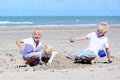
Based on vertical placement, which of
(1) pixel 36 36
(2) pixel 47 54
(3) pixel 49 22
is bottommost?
(2) pixel 47 54

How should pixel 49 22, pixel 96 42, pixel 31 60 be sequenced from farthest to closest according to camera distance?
1. pixel 49 22
2. pixel 96 42
3. pixel 31 60

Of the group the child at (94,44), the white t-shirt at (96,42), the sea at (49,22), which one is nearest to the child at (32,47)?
the child at (94,44)

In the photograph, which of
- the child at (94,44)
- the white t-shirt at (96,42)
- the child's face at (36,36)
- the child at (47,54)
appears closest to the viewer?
the child's face at (36,36)

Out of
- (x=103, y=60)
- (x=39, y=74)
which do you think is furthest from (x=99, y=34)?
(x=39, y=74)

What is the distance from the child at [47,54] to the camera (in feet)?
31.3

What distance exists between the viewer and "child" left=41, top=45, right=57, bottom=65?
9527 mm

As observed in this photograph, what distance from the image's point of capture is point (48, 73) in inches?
336

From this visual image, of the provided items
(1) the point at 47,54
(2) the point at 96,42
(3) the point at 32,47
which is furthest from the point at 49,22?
(3) the point at 32,47

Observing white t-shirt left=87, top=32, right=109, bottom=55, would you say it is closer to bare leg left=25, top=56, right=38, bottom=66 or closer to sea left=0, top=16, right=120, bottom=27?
bare leg left=25, top=56, right=38, bottom=66

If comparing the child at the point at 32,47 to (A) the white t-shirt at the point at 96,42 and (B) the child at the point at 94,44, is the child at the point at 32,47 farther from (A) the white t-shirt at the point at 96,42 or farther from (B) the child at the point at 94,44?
(A) the white t-shirt at the point at 96,42

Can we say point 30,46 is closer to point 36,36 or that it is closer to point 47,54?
point 36,36

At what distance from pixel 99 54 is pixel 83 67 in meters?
0.96

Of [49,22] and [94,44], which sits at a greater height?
[49,22]

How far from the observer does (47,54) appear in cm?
968
